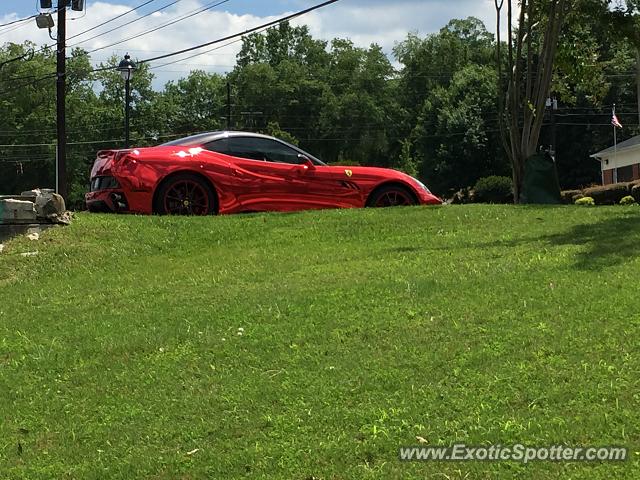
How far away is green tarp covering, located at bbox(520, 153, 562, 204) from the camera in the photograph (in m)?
12.8

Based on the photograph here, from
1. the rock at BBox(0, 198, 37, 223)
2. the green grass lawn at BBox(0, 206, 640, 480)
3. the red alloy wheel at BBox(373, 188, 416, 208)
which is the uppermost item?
the red alloy wheel at BBox(373, 188, 416, 208)

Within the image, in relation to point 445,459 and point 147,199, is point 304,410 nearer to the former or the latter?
point 445,459

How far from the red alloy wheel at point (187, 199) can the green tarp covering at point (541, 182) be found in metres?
5.59

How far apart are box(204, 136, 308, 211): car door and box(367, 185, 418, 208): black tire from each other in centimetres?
113

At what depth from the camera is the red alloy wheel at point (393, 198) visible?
1166cm

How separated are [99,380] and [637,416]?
3.25 m

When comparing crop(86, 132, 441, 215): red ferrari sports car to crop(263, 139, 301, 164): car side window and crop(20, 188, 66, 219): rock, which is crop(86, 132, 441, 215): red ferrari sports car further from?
crop(20, 188, 66, 219): rock

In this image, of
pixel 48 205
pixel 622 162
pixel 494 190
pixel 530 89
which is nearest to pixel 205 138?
pixel 48 205

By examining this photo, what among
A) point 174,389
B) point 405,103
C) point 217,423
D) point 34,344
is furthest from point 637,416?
point 405,103

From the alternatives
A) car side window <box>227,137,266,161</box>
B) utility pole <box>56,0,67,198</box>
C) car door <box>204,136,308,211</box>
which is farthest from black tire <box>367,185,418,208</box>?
utility pole <box>56,0,67,198</box>

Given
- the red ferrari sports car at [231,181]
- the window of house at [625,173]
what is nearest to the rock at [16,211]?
the red ferrari sports car at [231,181]

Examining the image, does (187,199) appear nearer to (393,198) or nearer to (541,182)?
(393,198)

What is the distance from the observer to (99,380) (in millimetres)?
4945

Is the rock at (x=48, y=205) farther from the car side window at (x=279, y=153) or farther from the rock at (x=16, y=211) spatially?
the car side window at (x=279, y=153)
